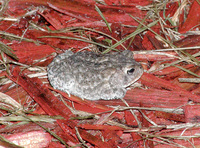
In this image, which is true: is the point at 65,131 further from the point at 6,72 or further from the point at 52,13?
the point at 52,13

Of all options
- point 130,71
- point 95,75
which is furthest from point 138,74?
point 95,75


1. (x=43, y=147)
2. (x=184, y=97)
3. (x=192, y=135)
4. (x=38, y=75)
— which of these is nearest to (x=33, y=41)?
(x=38, y=75)

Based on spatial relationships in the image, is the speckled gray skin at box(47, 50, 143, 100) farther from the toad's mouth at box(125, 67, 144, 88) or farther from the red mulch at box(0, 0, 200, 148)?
the red mulch at box(0, 0, 200, 148)

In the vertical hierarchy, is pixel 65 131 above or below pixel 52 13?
below

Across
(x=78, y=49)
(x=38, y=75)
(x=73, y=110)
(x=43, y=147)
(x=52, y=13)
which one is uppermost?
(x=52, y=13)

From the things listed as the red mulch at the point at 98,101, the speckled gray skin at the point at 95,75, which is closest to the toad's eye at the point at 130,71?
the speckled gray skin at the point at 95,75
